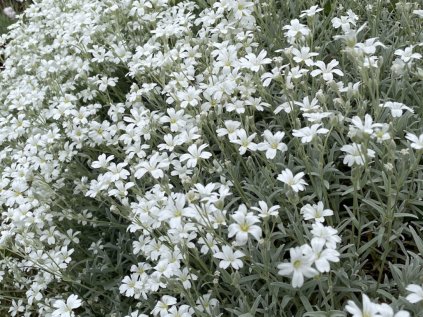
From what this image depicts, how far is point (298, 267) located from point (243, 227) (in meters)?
0.33

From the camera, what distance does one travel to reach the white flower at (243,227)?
2098 millimetres

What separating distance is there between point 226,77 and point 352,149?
1.09 metres

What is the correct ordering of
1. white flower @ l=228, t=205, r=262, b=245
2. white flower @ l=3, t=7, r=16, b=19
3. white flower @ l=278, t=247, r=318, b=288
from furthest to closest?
white flower @ l=3, t=7, r=16, b=19 → white flower @ l=228, t=205, r=262, b=245 → white flower @ l=278, t=247, r=318, b=288

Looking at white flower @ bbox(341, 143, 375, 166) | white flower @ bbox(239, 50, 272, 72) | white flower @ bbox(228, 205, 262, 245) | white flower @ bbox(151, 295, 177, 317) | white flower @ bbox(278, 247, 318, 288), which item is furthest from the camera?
white flower @ bbox(239, 50, 272, 72)

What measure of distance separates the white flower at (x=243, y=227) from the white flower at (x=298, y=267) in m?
0.24

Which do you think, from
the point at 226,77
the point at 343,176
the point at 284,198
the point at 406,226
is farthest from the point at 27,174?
the point at 406,226

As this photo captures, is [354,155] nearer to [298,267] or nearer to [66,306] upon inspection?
[298,267]

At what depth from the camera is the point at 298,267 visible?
1893mm

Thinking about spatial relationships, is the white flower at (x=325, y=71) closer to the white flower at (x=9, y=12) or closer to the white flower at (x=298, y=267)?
the white flower at (x=298, y=267)

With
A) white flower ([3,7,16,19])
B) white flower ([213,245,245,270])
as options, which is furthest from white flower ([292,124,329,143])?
white flower ([3,7,16,19])

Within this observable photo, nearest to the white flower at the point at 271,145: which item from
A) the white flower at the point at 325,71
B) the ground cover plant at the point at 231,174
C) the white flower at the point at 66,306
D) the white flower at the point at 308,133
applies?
the ground cover plant at the point at 231,174

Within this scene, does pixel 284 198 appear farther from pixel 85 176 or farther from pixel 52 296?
pixel 52 296

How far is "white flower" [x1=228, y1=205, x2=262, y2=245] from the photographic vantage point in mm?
2098

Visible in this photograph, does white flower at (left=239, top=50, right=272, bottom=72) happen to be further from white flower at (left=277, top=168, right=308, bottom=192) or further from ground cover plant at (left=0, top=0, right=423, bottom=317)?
white flower at (left=277, top=168, right=308, bottom=192)
